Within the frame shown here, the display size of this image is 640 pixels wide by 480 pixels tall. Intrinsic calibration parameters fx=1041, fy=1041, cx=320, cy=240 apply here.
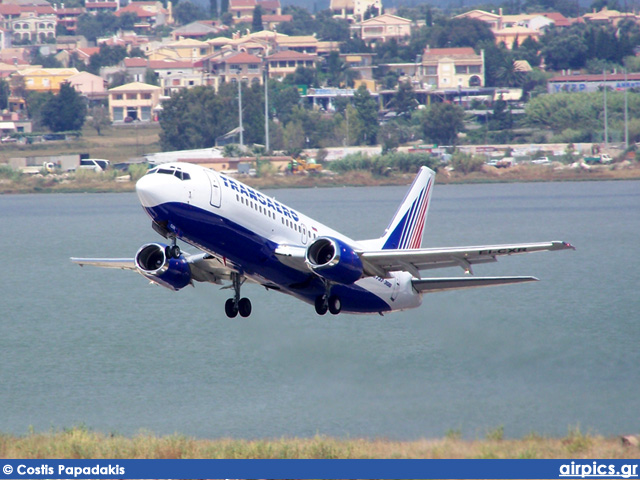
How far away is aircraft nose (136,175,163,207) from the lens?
40.2m

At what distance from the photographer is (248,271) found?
44.8m

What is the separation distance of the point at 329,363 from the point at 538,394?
18.8m

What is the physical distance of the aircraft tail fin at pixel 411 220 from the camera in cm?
5641

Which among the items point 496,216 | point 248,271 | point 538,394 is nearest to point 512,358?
point 538,394

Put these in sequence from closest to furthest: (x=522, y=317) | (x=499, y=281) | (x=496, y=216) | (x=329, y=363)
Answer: (x=499, y=281), (x=329, y=363), (x=522, y=317), (x=496, y=216)

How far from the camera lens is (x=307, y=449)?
51.8 meters

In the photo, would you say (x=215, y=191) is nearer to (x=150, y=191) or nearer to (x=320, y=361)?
(x=150, y=191)

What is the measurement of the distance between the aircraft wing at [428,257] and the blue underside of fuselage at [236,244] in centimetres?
267

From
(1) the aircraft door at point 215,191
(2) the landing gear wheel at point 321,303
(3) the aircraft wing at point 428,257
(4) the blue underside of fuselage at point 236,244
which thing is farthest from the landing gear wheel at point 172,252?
(3) the aircraft wing at point 428,257

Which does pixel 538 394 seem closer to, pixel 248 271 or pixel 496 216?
pixel 248 271

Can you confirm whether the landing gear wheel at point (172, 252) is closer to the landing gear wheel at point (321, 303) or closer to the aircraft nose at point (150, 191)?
the aircraft nose at point (150, 191)

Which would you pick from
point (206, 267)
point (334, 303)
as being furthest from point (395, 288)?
point (206, 267)

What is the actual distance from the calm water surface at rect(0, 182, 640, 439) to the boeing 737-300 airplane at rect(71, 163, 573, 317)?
11332 mm

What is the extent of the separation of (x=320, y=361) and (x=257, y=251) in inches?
1711
